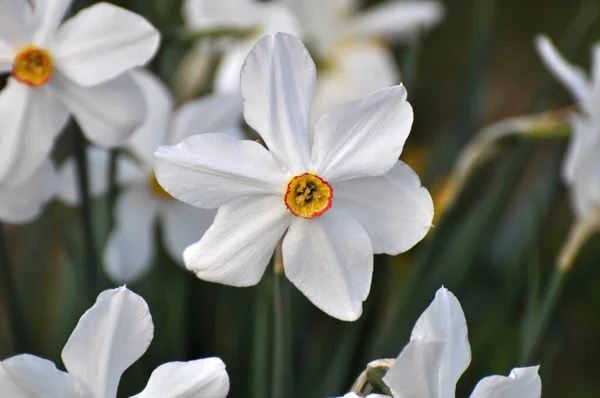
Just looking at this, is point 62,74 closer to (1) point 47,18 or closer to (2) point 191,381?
(1) point 47,18

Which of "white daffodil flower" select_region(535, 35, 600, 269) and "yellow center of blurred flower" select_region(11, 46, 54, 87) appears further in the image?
"white daffodil flower" select_region(535, 35, 600, 269)

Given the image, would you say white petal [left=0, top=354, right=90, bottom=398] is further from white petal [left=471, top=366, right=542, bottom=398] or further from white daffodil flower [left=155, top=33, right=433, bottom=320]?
white petal [left=471, top=366, right=542, bottom=398]

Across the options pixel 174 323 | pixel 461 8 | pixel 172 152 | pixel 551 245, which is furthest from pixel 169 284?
pixel 461 8

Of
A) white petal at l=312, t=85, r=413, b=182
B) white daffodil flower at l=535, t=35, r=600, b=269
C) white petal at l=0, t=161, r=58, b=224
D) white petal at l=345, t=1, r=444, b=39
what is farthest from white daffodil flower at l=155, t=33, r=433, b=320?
white petal at l=345, t=1, r=444, b=39

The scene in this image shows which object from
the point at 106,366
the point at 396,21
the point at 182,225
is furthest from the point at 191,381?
the point at 396,21

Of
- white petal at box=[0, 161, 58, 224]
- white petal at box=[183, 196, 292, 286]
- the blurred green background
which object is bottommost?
the blurred green background

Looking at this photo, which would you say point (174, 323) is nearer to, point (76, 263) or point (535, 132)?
point (76, 263)
